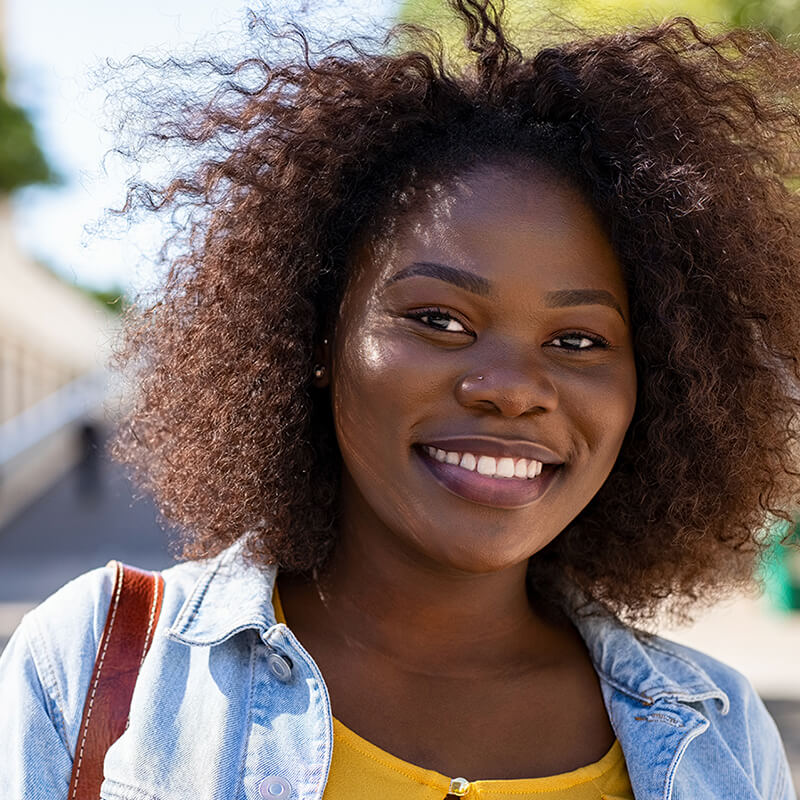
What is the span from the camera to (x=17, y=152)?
2311 cm

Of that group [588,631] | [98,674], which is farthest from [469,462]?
[98,674]

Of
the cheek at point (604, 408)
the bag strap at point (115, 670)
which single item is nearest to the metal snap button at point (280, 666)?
the bag strap at point (115, 670)

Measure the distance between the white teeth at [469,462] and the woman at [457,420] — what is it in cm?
1

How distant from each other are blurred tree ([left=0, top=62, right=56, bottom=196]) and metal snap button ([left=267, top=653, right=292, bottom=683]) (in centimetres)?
2179

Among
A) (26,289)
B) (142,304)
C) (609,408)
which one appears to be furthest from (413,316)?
(26,289)

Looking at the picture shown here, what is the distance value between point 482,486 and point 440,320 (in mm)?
318

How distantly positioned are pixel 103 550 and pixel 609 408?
32.8 ft

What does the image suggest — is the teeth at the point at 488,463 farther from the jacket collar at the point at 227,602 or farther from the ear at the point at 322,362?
the jacket collar at the point at 227,602

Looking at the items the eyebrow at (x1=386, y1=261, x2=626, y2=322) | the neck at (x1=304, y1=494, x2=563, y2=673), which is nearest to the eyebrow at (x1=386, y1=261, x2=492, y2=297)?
the eyebrow at (x1=386, y1=261, x2=626, y2=322)

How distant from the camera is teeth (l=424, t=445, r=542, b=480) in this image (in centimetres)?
230

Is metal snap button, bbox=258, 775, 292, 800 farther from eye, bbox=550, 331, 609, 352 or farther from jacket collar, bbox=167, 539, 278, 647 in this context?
eye, bbox=550, 331, 609, 352

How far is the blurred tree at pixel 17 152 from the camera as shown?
74.0 ft

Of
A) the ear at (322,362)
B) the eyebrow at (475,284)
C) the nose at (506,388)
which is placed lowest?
the ear at (322,362)

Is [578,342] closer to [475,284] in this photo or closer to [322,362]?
[475,284]
